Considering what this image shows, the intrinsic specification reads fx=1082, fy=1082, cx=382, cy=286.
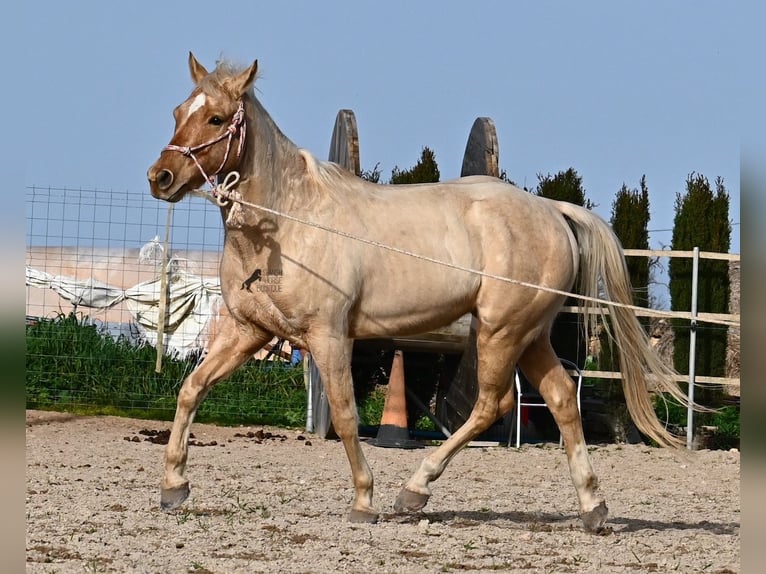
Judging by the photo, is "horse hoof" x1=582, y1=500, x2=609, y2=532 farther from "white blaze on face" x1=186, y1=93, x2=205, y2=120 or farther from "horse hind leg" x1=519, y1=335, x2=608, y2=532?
"white blaze on face" x1=186, y1=93, x2=205, y2=120

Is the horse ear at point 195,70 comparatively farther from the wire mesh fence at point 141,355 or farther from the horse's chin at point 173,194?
the wire mesh fence at point 141,355

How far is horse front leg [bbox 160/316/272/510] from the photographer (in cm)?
558

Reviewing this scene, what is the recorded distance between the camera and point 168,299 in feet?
41.3

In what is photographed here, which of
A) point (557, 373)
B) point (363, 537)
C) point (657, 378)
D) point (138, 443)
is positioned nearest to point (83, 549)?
point (363, 537)

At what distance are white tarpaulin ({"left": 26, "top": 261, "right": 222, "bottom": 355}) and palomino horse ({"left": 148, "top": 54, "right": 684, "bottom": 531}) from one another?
664cm

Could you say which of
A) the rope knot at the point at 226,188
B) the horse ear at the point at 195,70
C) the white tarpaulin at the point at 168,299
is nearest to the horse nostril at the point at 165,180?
the rope knot at the point at 226,188

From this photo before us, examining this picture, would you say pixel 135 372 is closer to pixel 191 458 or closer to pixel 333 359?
pixel 191 458

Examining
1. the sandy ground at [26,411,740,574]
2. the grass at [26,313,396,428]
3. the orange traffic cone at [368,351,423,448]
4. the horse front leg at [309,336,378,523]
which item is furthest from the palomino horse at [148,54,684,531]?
the grass at [26,313,396,428]

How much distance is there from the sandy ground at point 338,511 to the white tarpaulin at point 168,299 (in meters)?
2.25

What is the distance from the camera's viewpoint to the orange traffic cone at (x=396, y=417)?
33.4 ft

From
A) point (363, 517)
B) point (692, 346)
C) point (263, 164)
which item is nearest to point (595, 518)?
point (363, 517)

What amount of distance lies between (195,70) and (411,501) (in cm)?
250

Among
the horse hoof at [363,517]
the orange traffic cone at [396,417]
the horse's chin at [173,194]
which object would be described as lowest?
the horse hoof at [363,517]
